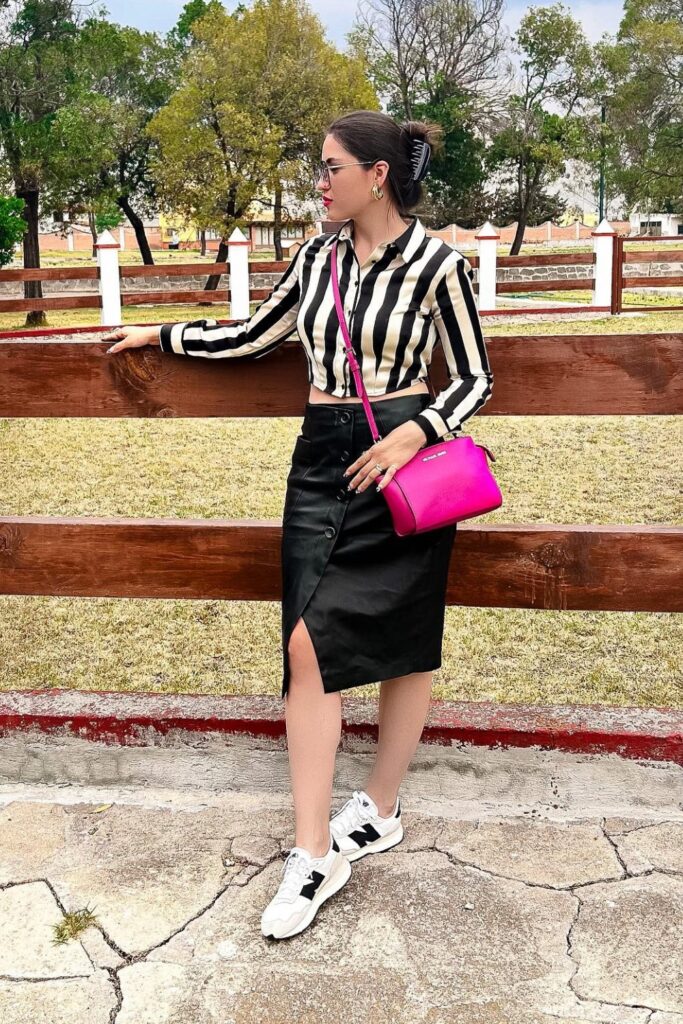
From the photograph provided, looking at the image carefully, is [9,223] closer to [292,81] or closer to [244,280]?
[244,280]

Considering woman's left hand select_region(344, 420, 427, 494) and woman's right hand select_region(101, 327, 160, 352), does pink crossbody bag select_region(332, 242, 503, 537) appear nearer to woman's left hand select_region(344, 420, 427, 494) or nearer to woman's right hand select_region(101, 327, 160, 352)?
woman's left hand select_region(344, 420, 427, 494)

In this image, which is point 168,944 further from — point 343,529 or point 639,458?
point 639,458

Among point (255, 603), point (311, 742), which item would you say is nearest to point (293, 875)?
point (311, 742)

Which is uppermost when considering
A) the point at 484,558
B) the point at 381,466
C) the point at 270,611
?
the point at 381,466

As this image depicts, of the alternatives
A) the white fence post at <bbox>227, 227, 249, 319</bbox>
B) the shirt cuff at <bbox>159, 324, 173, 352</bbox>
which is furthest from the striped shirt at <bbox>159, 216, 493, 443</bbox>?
the white fence post at <bbox>227, 227, 249, 319</bbox>

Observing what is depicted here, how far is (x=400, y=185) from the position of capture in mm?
2238

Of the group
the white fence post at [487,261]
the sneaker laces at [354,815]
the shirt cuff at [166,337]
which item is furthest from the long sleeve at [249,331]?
the white fence post at [487,261]

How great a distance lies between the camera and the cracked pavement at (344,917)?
191 cm

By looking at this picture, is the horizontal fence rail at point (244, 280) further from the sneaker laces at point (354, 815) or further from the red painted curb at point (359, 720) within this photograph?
the sneaker laces at point (354, 815)

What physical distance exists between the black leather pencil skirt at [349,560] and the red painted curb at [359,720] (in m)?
0.46

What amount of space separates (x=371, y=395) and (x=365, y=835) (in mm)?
915

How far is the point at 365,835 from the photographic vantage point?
2.41m

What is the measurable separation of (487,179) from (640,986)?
1645 inches

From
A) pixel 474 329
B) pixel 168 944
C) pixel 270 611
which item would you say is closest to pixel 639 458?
pixel 270 611
